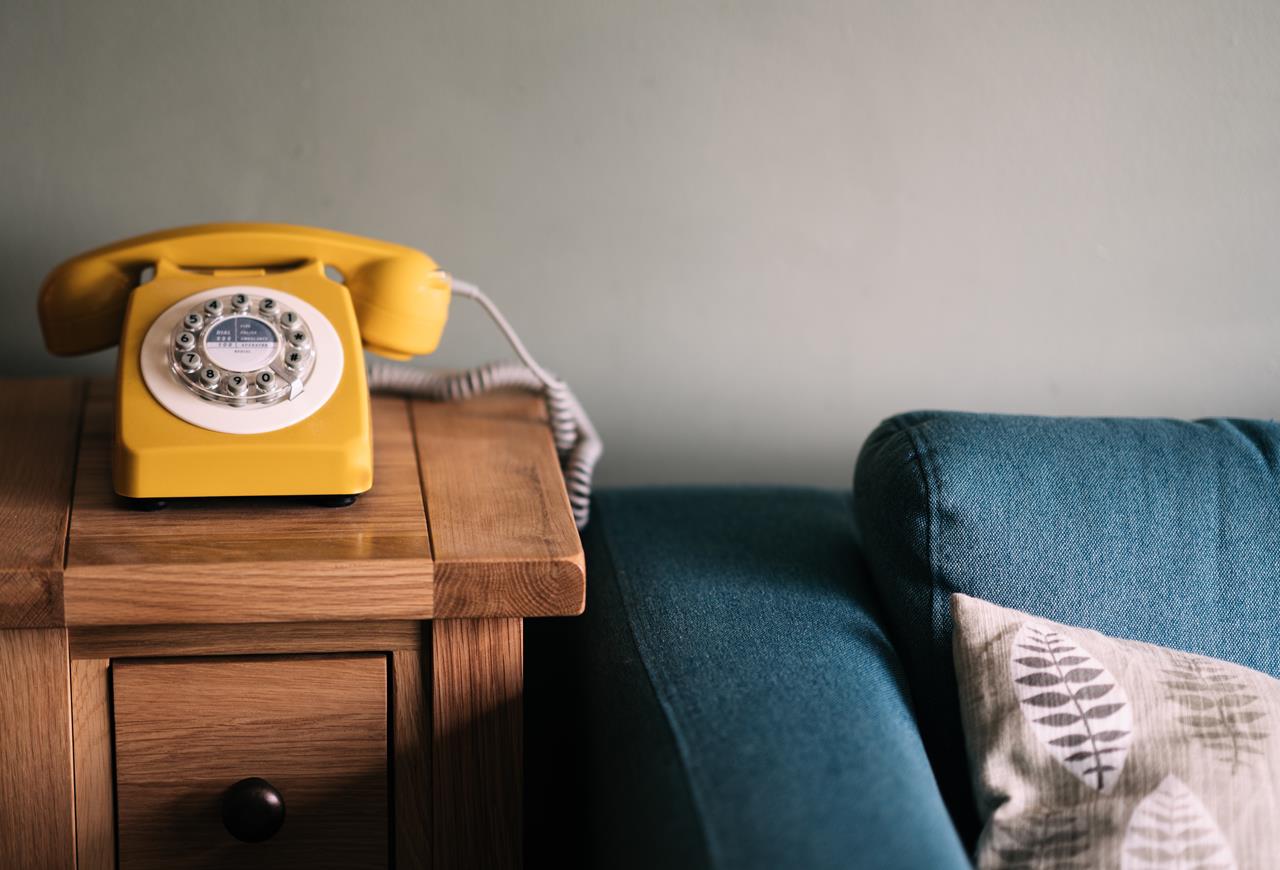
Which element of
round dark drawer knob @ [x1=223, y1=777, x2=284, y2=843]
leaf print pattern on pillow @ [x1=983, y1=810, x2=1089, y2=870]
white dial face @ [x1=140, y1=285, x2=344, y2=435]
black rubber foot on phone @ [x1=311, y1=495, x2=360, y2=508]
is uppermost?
white dial face @ [x1=140, y1=285, x2=344, y2=435]

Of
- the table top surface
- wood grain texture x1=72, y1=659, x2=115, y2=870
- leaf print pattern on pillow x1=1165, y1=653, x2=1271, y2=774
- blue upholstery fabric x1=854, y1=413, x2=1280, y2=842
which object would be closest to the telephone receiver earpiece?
the table top surface

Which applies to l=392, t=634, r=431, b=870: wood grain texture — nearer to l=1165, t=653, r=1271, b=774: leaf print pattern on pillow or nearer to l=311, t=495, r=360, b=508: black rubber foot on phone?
l=311, t=495, r=360, b=508: black rubber foot on phone

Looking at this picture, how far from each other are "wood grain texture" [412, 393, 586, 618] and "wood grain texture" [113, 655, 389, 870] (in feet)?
0.34

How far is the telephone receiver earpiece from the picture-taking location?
1049 millimetres

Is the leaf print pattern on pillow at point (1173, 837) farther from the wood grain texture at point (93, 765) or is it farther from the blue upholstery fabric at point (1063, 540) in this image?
the wood grain texture at point (93, 765)

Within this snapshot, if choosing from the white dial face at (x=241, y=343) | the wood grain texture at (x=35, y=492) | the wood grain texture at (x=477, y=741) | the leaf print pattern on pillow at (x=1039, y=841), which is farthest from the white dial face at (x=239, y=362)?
the leaf print pattern on pillow at (x=1039, y=841)

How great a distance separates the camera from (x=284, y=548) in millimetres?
906

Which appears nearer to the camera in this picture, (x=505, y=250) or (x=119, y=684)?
(x=119, y=684)

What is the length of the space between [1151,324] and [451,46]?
32.8 inches

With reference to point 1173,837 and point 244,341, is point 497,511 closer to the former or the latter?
point 244,341

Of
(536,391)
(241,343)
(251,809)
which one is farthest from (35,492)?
(536,391)

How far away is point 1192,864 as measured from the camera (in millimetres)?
839

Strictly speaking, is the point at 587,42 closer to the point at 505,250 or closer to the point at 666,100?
the point at 666,100

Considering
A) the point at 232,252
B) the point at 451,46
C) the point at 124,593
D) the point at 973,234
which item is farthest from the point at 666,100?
the point at 124,593
